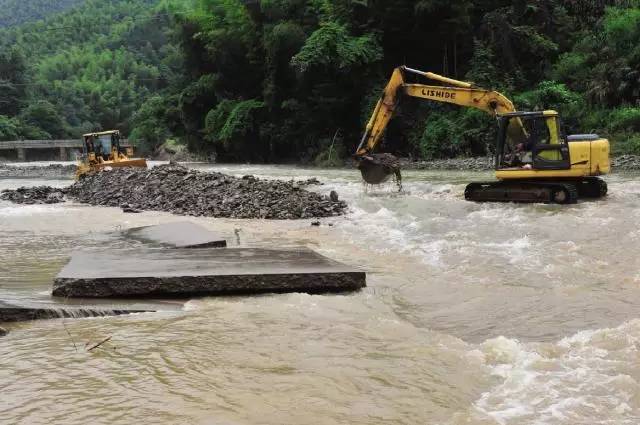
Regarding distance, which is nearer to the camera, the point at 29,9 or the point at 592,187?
the point at 592,187

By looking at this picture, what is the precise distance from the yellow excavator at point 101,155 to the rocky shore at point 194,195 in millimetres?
3334

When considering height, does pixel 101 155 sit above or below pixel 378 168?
above

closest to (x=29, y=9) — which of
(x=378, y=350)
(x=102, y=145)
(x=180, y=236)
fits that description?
(x=102, y=145)

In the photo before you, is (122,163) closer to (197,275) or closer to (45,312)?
(197,275)

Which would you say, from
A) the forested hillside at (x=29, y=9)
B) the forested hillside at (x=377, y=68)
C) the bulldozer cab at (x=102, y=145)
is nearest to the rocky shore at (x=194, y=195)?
the bulldozer cab at (x=102, y=145)

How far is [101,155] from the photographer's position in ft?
89.5

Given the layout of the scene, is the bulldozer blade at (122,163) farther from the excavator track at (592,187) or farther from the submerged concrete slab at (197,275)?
the submerged concrete slab at (197,275)

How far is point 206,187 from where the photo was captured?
1706cm

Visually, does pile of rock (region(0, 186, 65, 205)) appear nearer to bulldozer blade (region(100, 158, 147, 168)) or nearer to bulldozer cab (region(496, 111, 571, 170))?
bulldozer blade (region(100, 158, 147, 168))

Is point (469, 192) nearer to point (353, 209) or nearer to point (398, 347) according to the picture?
point (353, 209)

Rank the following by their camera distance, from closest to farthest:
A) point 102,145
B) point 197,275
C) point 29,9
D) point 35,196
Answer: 1. point 197,275
2. point 35,196
3. point 102,145
4. point 29,9

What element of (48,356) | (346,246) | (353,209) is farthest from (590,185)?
(48,356)

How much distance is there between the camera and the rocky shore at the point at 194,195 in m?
13.9

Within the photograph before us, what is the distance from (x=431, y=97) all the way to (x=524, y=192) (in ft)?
13.1
